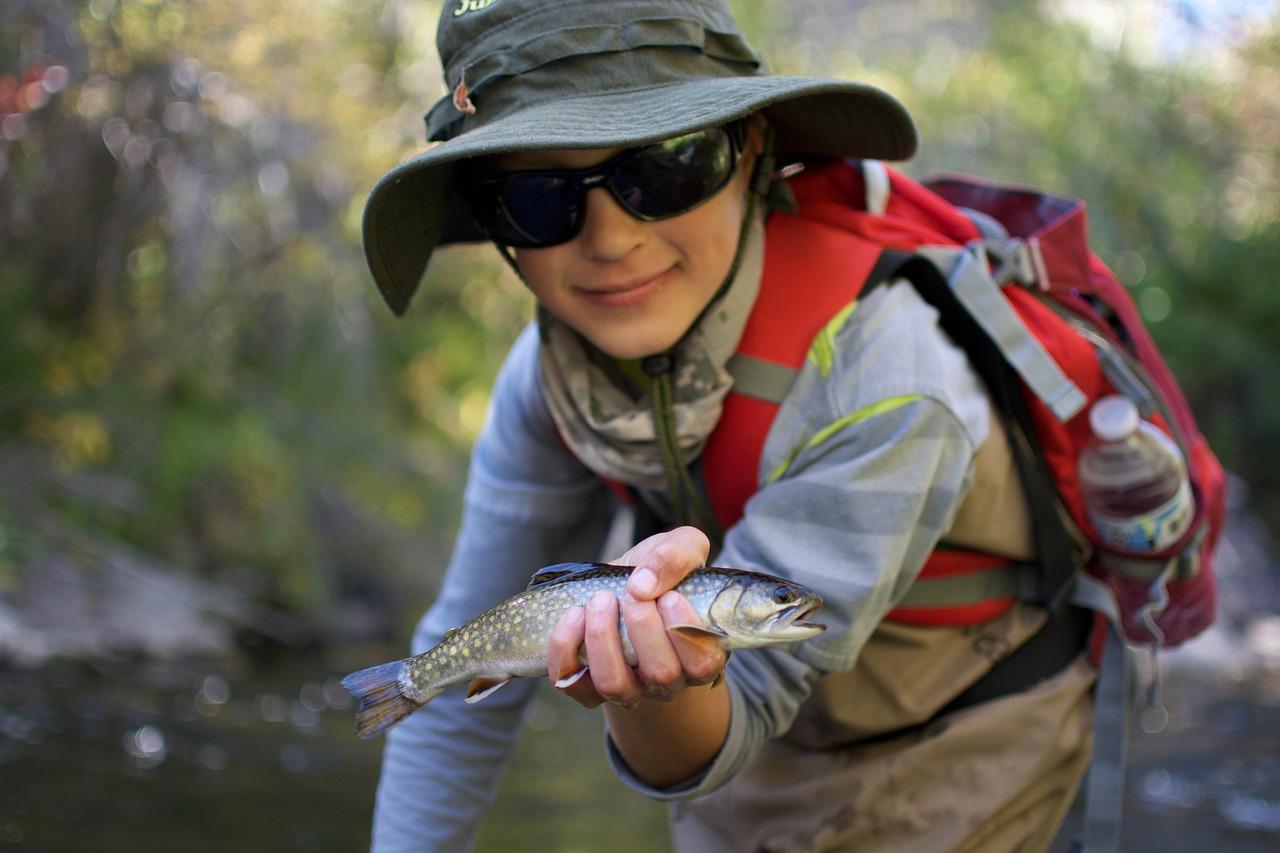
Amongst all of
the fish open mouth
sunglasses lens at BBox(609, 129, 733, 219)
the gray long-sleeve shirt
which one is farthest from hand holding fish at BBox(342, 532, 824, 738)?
sunglasses lens at BBox(609, 129, 733, 219)

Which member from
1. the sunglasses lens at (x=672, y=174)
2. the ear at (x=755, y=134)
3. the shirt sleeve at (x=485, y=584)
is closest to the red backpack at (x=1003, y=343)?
the ear at (x=755, y=134)

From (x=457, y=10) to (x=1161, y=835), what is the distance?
4368 mm

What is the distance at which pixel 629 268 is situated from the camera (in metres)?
1.94

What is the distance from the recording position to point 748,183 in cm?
215

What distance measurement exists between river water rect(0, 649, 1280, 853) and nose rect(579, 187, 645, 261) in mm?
3139

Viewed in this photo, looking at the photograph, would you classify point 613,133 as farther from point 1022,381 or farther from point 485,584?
point 485,584

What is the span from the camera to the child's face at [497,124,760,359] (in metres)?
1.91

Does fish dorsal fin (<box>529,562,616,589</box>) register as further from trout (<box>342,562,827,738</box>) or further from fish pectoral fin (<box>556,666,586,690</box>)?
fish pectoral fin (<box>556,666,586,690</box>)

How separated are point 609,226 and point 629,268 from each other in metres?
0.07

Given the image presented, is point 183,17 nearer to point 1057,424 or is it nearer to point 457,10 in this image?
point 457,10

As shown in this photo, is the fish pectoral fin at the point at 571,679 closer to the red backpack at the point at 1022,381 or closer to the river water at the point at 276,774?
the red backpack at the point at 1022,381

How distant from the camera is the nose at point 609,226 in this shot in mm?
1902

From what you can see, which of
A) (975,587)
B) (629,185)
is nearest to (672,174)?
(629,185)

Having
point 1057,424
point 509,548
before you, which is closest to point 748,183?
point 1057,424
